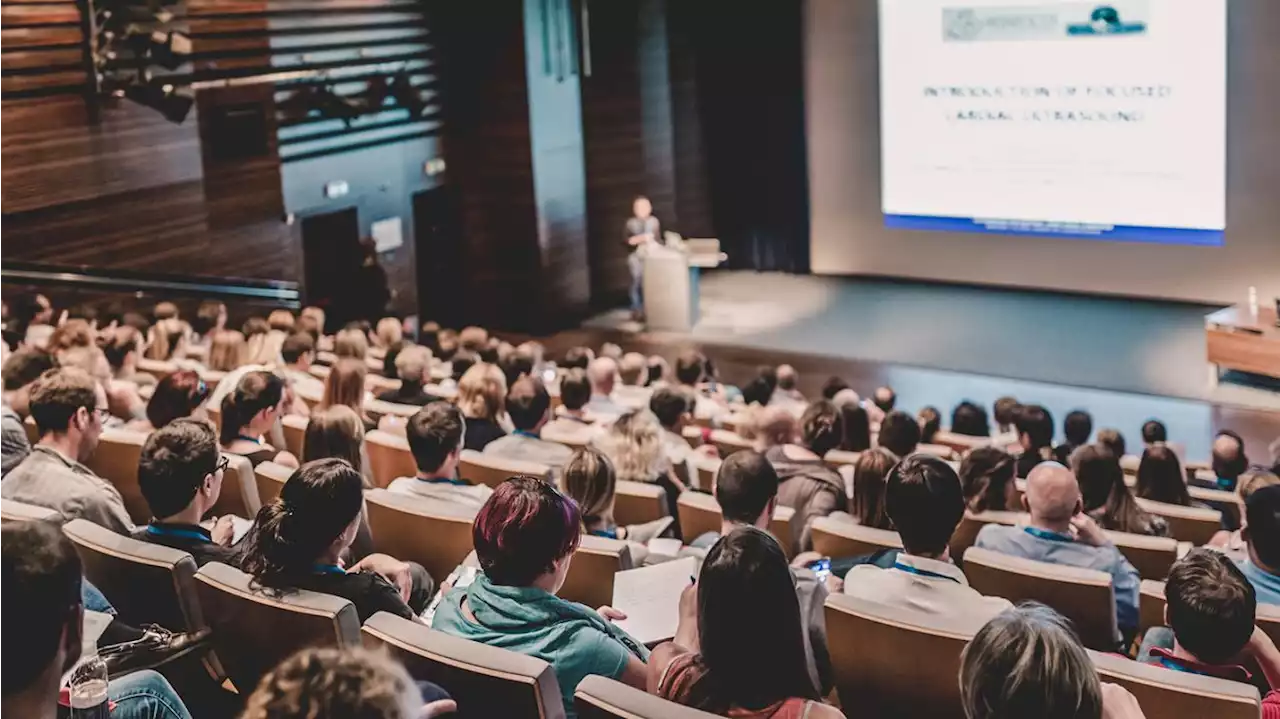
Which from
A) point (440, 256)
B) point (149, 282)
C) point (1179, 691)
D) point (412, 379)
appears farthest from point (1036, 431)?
point (440, 256)

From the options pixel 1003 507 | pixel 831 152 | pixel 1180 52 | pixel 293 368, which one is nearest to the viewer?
pixel 1003 507

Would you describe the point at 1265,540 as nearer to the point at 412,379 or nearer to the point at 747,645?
the point at 747,645

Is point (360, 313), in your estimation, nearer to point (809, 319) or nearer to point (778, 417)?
point (809, 319)

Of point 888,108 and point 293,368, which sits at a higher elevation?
point 888,108

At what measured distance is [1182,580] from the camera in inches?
119

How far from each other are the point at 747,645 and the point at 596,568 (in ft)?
3.98

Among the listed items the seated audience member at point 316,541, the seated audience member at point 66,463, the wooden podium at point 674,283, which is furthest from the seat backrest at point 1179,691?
the wooden podium at point 674,283

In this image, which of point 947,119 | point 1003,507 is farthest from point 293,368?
point 947,119

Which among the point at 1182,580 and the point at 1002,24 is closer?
the point at 1182,580

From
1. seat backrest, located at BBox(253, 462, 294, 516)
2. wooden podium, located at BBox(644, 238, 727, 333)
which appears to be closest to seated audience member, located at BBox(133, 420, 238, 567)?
seat backrest, located at BBox(253, 462, 294, 516)

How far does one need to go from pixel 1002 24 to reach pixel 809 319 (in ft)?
10.2

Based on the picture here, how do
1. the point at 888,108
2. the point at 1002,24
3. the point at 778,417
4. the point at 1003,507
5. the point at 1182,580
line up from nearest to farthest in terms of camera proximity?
the point at 1182,580 → the point at 1003,507 → the point at 778,417 → the point at 1002,24 → the point at 888,108

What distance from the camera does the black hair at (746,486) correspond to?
13.2ft

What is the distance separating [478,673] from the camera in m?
2.65
